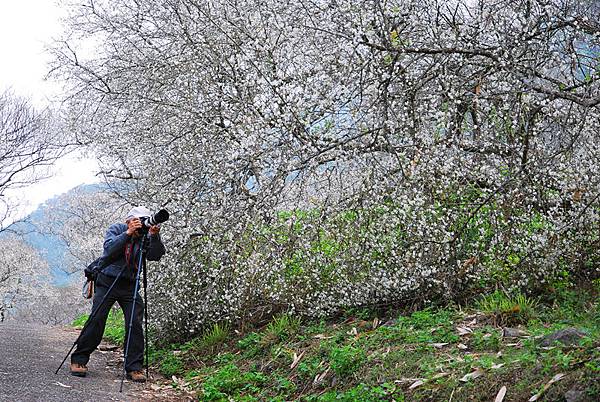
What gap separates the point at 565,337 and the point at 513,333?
0.61 metres

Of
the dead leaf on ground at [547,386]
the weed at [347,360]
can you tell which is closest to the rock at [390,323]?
the weed at [347,360]

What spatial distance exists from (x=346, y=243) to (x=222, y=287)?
1.63 meters

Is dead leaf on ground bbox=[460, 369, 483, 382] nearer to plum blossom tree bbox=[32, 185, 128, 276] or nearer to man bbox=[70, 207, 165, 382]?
man bbox=[70, 207, 165, 382]

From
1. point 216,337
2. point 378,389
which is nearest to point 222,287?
point 216,337

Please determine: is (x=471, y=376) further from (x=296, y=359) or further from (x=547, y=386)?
(x=296, y=359)

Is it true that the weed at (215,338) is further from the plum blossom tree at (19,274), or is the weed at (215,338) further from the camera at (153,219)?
the plum blossom tree at (19,274)

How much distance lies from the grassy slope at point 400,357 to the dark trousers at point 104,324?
1.64 ft

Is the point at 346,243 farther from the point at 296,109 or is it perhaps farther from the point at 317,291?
the point at 296,109

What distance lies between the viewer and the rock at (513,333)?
4.27 m

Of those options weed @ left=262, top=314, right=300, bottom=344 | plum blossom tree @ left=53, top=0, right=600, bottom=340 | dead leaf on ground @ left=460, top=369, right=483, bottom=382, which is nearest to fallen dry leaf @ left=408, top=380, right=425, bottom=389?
dead leaf on ground @ left=460, top=369, right=483, bottom=382

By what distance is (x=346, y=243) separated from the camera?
5598 millimetres

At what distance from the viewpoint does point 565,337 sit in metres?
3.74

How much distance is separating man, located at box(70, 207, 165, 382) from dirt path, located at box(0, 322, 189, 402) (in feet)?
0.62

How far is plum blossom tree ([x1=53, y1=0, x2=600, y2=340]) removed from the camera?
497 cm
